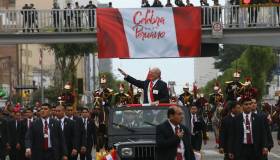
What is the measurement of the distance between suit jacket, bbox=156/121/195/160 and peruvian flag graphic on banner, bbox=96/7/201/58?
31060mm

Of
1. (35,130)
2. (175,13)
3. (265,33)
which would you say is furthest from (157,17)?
(35,130)

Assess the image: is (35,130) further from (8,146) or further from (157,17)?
(157,17)

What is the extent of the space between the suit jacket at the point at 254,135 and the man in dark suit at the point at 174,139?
4.77m

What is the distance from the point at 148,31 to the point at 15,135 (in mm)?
18691

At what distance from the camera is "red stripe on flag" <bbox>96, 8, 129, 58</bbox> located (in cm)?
4509

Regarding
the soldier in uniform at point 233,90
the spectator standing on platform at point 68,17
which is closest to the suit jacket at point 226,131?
the soldier in uniform at point 233,90

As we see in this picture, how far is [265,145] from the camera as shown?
18.5 metres

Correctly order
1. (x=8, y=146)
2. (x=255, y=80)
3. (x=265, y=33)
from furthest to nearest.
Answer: (x=255, y=80)
(x=265, y=33)
(x=8, y=146)

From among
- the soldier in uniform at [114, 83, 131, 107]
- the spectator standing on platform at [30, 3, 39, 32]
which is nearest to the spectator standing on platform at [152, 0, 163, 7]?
the spectator standing on platform at [30, 3, 39, 32]

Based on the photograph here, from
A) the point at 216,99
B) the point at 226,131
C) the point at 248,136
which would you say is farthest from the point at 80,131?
the point at 216,99

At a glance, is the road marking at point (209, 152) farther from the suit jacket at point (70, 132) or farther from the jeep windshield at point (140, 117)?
the jeep windshield at point (140, 117)

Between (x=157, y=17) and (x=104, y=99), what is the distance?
31.2ft

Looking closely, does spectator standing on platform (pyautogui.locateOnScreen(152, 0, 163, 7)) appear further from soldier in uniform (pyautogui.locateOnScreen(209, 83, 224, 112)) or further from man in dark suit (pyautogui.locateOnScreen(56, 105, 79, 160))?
man in dark suit (pyautogui.locateOnScreen(56, 105, 79, 160))

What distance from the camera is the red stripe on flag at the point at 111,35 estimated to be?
4509cm
